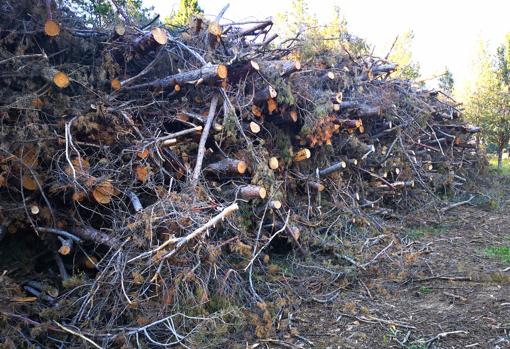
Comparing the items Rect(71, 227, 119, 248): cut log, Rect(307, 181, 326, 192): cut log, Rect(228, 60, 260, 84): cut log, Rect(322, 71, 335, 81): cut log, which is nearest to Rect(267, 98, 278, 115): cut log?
Rect(228, 60, 260, 84): cut log

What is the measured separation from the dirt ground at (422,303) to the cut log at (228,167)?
1.52 m

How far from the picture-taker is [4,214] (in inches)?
135

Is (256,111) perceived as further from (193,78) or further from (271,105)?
(193,78)

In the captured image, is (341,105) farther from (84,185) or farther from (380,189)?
(84,185)

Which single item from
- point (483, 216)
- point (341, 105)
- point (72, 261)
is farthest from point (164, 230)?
point (483, 216)

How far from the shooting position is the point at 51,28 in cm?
400

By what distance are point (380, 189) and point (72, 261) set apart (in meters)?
4.81

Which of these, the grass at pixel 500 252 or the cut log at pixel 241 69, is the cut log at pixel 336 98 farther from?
the grass at pixel 500 252

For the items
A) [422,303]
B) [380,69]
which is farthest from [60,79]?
[380,69]

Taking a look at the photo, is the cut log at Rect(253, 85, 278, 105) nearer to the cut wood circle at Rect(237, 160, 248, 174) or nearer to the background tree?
the cut wood circle at Rect(237, 160, 248, 174)

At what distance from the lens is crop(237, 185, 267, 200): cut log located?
14.4ft

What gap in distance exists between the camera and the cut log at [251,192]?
4.38m

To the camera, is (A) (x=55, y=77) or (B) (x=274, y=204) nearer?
(A) (x=55, y=77)

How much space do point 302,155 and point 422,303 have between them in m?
2.36
